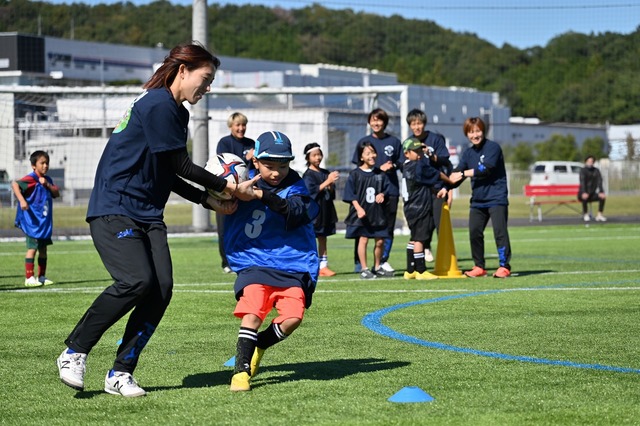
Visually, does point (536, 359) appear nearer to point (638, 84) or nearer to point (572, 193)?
point (572, 193)

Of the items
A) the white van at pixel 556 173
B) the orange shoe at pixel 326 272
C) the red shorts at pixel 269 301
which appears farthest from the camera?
the white van at pixel 556 173

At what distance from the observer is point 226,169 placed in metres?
6.10

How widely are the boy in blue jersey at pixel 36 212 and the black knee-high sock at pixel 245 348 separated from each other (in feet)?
25.1

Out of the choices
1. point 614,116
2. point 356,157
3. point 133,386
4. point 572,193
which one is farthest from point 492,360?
point 614,116

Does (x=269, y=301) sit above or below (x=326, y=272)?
above

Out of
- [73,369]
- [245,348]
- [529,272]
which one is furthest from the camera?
[529,272]

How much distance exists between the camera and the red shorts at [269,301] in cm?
612

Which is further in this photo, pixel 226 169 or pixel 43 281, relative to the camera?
pixel 43 281

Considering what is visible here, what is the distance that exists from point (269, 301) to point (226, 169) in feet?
2.75

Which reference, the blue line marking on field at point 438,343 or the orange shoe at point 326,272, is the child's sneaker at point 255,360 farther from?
the orange shoe at point 326,272

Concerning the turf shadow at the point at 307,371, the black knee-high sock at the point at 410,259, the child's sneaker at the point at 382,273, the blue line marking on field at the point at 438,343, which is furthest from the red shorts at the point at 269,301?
the child's sneaker at the point at 382,273

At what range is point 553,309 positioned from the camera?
31.4ft

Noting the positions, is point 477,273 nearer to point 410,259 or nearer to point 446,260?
point 446,260

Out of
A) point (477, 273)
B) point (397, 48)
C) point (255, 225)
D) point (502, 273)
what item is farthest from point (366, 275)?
point (397, 48)
